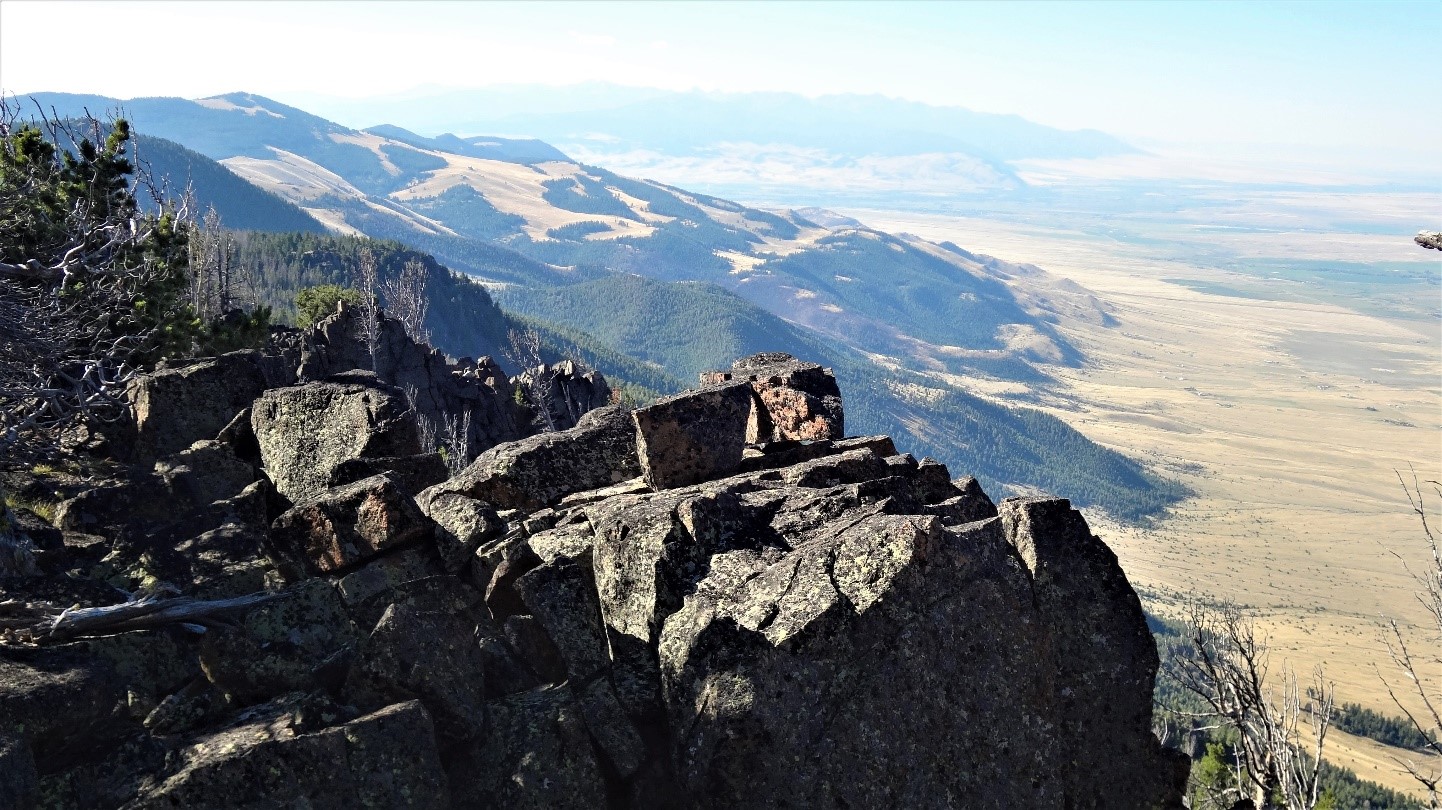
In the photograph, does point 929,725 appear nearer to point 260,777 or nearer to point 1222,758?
point 260,777

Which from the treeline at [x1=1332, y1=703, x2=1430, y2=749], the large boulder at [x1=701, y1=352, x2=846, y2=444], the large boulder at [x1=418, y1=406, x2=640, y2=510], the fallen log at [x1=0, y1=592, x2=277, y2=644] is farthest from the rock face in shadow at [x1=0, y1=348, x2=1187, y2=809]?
the treeline at [x1=1332, y1=703, x2=1430, y2=749]

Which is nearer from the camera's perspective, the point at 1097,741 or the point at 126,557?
the point at 1097,741

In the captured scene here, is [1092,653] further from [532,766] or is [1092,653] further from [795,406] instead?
[795,406]

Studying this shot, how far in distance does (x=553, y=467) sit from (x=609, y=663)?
753 centimetres

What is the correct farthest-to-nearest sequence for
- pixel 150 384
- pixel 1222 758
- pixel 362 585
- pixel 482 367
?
pixel 482 367 < pixel 1222 758 < pixel 150 384 < pixel 362 585

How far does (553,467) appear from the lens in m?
24.1

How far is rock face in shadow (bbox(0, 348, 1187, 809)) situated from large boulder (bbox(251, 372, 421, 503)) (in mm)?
2342

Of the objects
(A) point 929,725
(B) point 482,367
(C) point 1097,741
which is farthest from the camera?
(B) point 482,367

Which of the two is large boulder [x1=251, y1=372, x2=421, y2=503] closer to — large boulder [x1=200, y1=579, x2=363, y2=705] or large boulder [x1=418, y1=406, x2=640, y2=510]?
large boulder [x1=418, y1=406, x2=640, y2=510]

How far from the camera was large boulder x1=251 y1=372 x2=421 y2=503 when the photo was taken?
2286 centimetres

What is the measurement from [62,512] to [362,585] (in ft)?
26.7

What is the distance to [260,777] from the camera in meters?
13.9

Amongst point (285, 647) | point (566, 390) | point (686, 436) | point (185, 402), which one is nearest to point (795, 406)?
point (686, 436)

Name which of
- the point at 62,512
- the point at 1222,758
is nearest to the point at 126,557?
the point at 62,512
